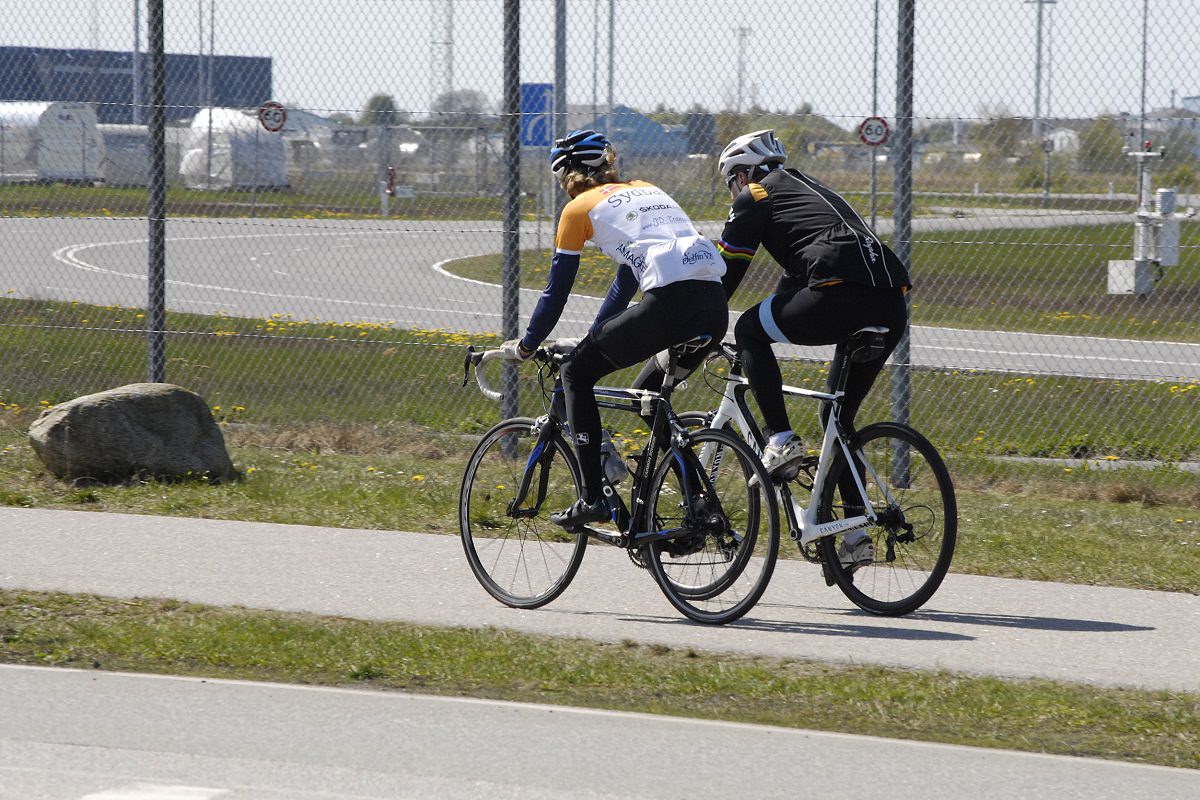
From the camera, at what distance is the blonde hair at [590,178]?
655cm

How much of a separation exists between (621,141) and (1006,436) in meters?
3.58

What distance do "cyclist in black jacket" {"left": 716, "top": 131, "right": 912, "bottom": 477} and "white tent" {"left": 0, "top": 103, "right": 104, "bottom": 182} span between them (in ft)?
23.0

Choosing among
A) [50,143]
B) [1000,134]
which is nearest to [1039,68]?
Result: [1000,134]

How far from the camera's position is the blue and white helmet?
6527 millimetres

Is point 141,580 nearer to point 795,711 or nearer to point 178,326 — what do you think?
point 795,711

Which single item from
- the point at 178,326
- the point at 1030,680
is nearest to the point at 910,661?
the point at 1030,680

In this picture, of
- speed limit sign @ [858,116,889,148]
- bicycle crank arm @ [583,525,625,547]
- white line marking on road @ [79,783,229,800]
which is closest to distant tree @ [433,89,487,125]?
speed limit sign @ [858,116,889,148]

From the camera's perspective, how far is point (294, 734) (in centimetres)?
500

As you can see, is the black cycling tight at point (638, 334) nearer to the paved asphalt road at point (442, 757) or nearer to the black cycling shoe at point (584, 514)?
the black cycling shoe at point (584, 514)

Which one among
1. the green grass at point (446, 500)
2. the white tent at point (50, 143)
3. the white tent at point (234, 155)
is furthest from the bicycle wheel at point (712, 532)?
the white tent at point (50, 143)

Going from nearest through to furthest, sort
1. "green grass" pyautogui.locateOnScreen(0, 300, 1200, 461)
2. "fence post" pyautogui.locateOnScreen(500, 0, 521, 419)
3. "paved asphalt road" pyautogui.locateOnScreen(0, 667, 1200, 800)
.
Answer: "paved asphalt road" pyautogui.locateOnScreen(0, 667, 1200, 800), "fence post" pyautogui.locateOnScreen(500, 0, 521, 419), "green grass" pyautogui.locateOnScreen(0, 300, 1200, 461)

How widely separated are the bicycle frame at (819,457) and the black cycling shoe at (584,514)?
0.57 metres

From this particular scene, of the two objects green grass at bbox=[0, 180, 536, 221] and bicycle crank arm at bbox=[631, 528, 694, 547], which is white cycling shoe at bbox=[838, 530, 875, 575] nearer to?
bicycle crank arm at bbox=[631, 528, 694, 547]

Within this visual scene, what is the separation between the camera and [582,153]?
21.4ft
